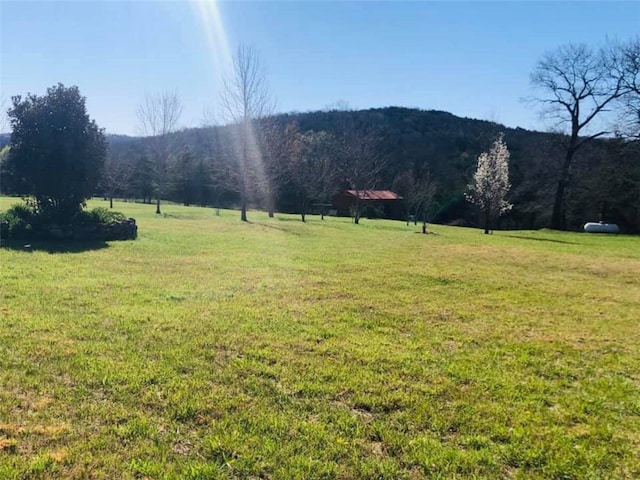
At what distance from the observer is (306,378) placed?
3.96 m

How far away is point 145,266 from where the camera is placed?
29.9 feet

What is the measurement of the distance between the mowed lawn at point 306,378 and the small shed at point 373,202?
122 ft

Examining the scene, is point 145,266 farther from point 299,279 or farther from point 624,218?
point 624,218

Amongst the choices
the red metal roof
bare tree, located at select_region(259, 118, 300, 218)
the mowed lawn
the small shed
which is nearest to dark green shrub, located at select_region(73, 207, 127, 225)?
the mowed lawn

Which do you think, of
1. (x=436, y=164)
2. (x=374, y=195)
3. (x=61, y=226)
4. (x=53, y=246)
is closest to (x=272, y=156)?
(x=61, y=226)

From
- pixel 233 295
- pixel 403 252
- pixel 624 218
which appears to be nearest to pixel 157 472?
pixel 233 295

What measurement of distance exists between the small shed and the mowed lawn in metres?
Answer: 37.3

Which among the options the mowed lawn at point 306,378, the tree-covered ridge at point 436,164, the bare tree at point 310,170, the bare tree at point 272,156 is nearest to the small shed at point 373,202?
the tree-covered ridge at point 436,164

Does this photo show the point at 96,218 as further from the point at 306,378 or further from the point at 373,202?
the point at 373,202

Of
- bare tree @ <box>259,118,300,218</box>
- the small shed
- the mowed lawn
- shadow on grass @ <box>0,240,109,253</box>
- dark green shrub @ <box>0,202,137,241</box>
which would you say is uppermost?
bare tree @ <box>259,118,300,218</box>

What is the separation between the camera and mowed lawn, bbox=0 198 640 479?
278cm

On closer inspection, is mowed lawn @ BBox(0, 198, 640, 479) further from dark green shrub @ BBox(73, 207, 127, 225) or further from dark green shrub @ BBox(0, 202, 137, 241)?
dark green shrub @ BBox(73, 207, 127, 225)

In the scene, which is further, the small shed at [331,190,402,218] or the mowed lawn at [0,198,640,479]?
the small shed at [331,190,402,218]

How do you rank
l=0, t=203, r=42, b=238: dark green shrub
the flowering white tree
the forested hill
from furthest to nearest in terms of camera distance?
the forested hill < the flowering white tree < l=0, t=203, r=42, b=238: dark green shrub
